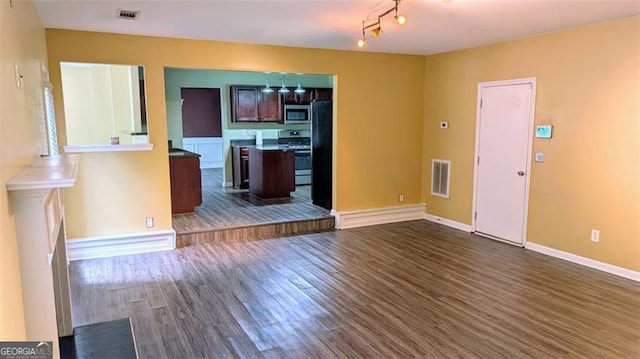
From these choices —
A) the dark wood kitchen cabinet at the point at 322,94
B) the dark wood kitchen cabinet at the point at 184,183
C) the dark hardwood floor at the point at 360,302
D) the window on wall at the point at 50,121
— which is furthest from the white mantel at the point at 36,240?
the dark wood kitchen cabinet at the point at 322,94

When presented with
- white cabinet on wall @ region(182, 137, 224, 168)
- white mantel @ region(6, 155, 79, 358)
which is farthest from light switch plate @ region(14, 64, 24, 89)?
white cabinet on wall @ region(182, 137, 224, 168)

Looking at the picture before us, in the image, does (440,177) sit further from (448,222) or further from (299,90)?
(299,90)

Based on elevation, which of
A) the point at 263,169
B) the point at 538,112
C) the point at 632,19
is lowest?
the point at 263,169

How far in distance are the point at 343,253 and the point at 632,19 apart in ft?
12.1

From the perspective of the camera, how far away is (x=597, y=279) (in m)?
4.19

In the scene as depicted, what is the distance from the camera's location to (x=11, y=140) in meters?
1.87

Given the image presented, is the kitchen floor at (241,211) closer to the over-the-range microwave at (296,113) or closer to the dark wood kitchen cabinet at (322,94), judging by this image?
the over-the-range microwave at (296,113)

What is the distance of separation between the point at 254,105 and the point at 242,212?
12.1 ft

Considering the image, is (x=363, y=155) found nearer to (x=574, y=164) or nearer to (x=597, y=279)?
(x=574, y=164)

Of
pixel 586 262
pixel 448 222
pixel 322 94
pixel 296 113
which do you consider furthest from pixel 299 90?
pixel 586 262

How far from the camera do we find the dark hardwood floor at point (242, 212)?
572cm

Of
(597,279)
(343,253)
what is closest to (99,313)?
(343,253)

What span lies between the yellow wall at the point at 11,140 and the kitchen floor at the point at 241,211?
3.11 metres

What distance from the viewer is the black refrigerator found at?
652 cm
